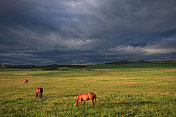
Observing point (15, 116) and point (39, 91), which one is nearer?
point (15, 116)

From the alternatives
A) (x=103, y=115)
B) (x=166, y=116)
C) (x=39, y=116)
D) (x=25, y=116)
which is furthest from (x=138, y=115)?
(x=25, y=116)

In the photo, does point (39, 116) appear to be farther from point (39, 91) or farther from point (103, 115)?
point (39, 91)

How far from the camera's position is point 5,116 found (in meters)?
8.94

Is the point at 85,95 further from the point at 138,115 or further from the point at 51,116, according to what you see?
the point at 138,115

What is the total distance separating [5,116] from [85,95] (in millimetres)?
6553

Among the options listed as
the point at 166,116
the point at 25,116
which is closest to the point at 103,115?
the point at 166,116

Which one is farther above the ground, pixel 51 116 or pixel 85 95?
pixel 85 95

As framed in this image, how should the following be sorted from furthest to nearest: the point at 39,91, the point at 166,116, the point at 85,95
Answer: the point at 39,91 < the point at 85,95 < the point at 166,116

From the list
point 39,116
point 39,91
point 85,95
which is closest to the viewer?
point 39,116

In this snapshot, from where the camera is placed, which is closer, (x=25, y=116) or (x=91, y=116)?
(x=91, y=116)

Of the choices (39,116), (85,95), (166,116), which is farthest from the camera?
(85,95)

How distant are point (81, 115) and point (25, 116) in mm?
4494

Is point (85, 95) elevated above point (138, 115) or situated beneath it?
elevated above

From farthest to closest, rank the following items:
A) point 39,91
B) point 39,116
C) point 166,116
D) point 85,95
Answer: point 39,91, point 85,95, point 39,116, point 166,116
